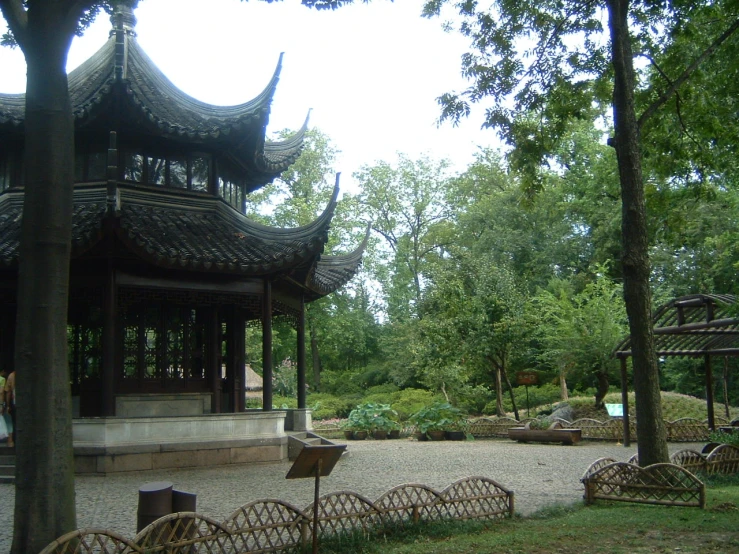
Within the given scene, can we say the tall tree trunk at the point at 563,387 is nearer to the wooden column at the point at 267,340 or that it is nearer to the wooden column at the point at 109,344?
the wooden column at the point at 267,340

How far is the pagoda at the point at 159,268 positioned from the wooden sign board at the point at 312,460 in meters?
7.89

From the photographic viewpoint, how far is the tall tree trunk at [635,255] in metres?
10.1

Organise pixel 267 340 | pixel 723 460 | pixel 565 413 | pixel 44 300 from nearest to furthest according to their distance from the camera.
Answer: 1. pixel 44 300
2. pixel 723 460
3. pixel 267 340
4. pixel 565 413

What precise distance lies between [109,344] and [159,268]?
176 centimetres

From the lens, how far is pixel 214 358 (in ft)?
51.5

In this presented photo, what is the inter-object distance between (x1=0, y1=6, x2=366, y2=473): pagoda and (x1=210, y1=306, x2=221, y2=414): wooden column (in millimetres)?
31

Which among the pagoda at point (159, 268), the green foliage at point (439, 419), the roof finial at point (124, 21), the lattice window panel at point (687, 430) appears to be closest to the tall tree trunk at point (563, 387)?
the green foliage at point (439, 419)

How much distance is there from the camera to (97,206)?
47.9 feet

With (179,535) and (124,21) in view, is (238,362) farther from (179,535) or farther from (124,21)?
(179,535)

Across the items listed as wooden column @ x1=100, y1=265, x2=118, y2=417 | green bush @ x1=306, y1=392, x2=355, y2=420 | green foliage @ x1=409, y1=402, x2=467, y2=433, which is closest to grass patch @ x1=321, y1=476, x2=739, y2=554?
wooden column @ x1=100, y1=265, x2=118, y2=417

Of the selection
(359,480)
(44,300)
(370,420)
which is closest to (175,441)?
(359,480)

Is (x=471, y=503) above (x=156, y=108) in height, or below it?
below

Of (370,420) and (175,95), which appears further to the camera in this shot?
(370,420)

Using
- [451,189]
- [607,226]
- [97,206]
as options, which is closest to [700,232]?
[607,226]
